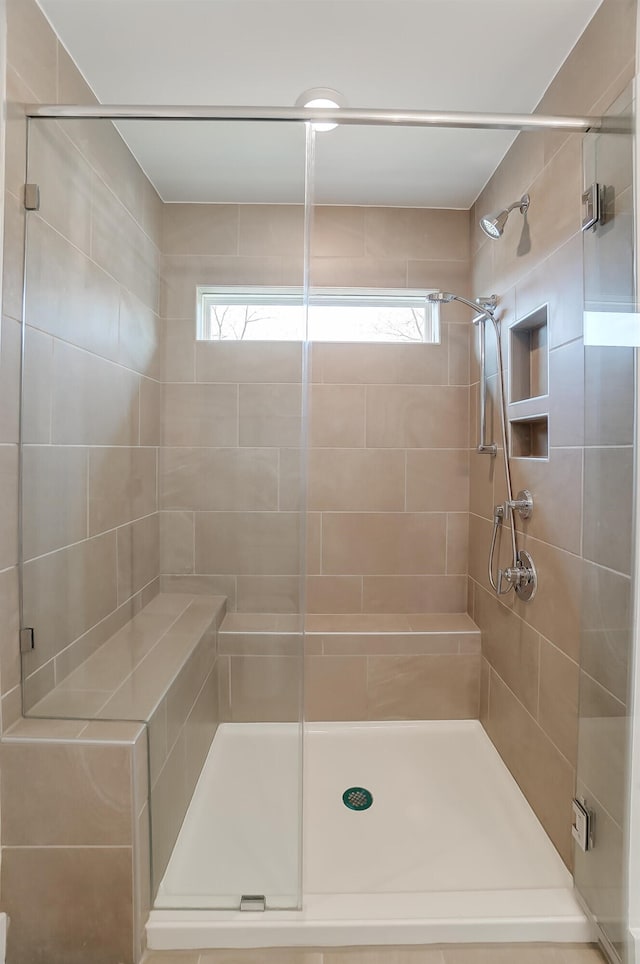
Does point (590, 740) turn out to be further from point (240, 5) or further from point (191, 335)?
point (240, 5)

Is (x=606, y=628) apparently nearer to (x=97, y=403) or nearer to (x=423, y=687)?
(x=423, y=687)

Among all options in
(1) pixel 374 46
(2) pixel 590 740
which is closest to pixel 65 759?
(2) pixel 590 740

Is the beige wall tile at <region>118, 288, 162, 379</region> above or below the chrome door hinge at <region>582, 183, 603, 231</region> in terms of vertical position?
below

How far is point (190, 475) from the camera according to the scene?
4.39 ft

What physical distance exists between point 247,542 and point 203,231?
87cm

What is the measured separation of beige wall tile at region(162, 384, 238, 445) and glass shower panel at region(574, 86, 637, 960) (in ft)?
3.17

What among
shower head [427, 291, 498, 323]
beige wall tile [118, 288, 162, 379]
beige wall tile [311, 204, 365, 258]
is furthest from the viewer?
beige wall tile [311, 204, 365, 258]

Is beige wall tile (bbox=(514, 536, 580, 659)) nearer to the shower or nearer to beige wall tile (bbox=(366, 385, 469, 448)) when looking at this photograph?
the shower

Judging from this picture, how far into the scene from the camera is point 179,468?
1.34m

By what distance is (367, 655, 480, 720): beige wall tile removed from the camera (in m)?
2.12

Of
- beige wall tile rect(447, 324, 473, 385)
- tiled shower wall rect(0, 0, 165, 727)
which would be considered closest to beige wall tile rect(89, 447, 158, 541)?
tiled shower wall rect(0, 0, 165, 727)

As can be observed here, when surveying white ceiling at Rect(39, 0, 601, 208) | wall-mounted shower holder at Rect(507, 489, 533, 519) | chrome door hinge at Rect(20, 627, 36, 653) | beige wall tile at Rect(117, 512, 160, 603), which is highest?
white ceiling at Rect(39, 0, 601, 208)

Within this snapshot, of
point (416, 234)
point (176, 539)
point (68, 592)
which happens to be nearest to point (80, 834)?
point (68, 592)

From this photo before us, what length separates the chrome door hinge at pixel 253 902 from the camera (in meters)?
1.21
